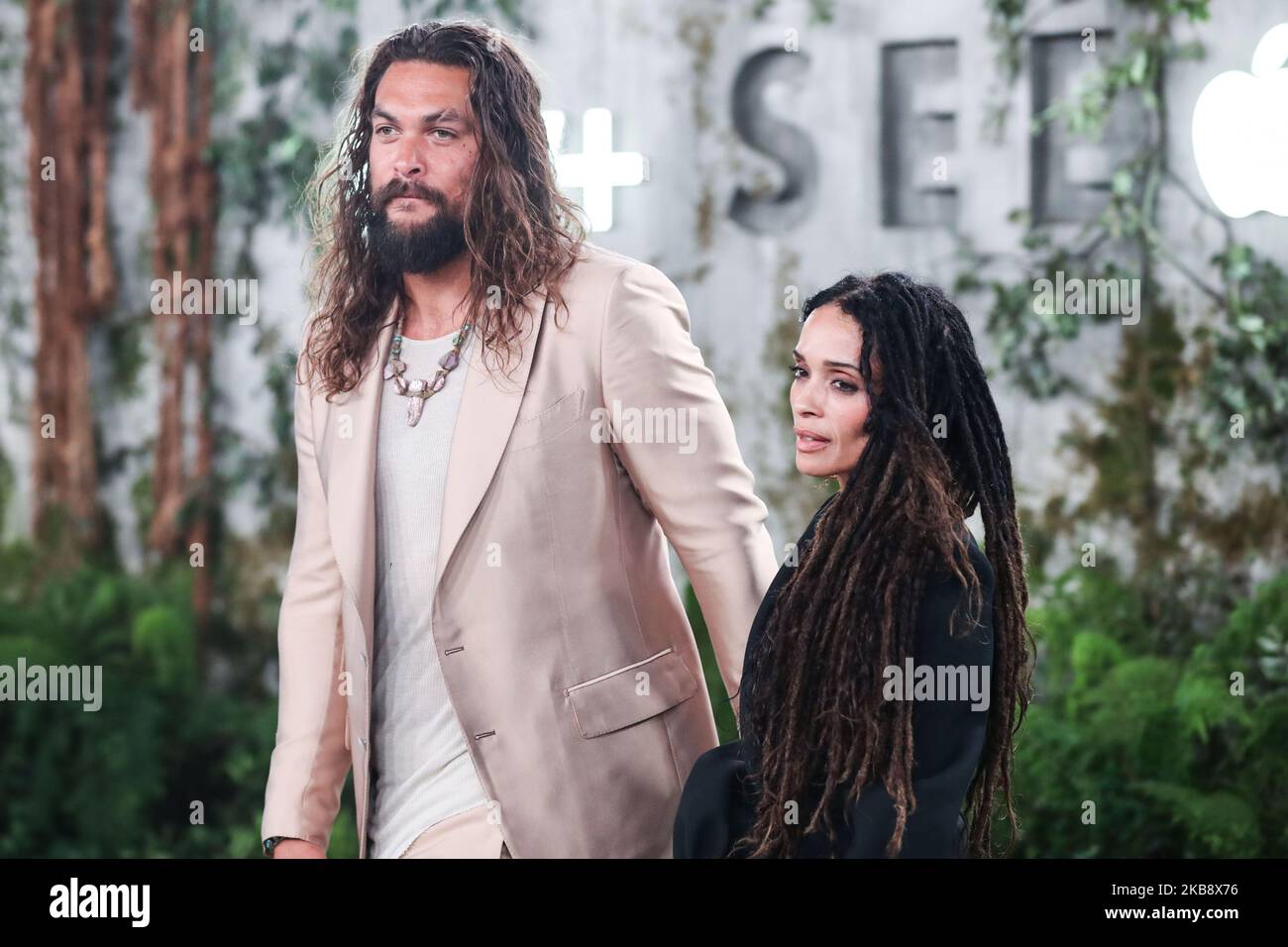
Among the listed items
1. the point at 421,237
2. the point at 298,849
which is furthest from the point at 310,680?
the point at 421,237

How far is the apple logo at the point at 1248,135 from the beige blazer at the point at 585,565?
232cm

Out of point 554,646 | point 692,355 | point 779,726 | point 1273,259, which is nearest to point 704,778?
point 779,726

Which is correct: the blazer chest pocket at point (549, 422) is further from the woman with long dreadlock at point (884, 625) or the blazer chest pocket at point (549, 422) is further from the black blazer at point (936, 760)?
the black blazer at point (936, 760)

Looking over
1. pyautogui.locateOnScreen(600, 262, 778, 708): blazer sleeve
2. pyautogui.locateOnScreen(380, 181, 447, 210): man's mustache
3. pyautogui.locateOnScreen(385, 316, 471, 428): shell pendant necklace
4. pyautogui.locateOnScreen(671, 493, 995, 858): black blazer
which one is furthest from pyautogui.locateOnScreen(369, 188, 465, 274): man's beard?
pyautogui.locateOnScreen(671, 493, 995, 858): black blazer

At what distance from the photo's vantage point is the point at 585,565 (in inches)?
81.7

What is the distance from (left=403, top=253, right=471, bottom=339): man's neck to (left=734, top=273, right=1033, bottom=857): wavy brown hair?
1.93 feet

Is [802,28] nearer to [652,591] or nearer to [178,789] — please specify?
[652,591]

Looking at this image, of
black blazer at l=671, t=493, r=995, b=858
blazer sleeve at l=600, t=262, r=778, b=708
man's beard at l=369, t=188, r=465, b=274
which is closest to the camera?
black blazer at l=671, t=493, r=995, b=858

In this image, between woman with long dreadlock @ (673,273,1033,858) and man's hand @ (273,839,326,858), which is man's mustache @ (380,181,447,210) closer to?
woman with long dreadlock @ (673,273,1033,858)

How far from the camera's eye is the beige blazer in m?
2.05

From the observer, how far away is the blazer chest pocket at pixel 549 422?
2.07m

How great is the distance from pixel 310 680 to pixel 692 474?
0.73m

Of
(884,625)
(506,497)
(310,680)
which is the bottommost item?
(310,680)

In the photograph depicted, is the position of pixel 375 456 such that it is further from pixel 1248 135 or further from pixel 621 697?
pixel 1248 135
